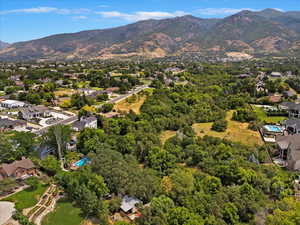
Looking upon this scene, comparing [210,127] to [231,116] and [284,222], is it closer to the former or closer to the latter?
[231,116]

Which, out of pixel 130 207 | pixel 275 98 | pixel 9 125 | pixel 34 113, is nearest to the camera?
pixel 130 207

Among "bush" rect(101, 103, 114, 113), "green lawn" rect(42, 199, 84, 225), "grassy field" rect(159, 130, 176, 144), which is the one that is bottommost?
"grassy field" rect(159, 130, 176, 144)

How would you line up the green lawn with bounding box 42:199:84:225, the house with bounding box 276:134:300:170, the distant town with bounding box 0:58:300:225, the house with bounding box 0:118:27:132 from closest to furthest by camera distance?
the green lawn with bounding box 42:199:84:225, the distant town with bounding box 0:58:300:225, the house with bounding box 276:134:300:170, the house with bounding box 0:118:27:132

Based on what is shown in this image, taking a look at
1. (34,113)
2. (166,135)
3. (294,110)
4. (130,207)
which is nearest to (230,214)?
(130,207)

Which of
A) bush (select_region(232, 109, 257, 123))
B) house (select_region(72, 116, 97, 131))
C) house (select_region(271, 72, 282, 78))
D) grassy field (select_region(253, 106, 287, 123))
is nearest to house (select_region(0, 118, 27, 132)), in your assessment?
house (select_region(72, 116, 97, 131))

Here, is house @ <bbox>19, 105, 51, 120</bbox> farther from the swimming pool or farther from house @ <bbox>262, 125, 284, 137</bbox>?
the swimming pool

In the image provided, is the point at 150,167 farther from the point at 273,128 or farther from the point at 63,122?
the point at 273,128
